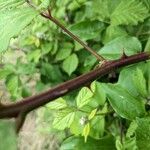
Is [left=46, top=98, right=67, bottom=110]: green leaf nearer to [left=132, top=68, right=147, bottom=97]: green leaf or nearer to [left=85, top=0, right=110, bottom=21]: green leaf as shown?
[left=132, top=68, right=147, bottom=97]: green leaf

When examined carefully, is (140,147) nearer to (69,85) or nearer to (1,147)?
(69,85)

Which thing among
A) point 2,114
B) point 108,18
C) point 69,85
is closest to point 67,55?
point 108,18

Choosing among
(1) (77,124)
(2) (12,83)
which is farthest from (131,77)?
(2) (12,83)

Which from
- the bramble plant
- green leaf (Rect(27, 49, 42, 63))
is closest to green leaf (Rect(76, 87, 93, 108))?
the bramble plant

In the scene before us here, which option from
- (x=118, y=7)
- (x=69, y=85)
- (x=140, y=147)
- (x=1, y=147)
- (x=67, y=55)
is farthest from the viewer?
(x=67, y=55)

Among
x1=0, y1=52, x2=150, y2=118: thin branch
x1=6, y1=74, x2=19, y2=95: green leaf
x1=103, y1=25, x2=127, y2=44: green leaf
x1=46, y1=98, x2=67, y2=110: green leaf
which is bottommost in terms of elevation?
x1=6, y1=74, x2=19, y2=95: green leaf

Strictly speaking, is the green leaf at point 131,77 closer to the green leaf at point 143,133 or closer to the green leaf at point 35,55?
the green leaf at point 143,133
